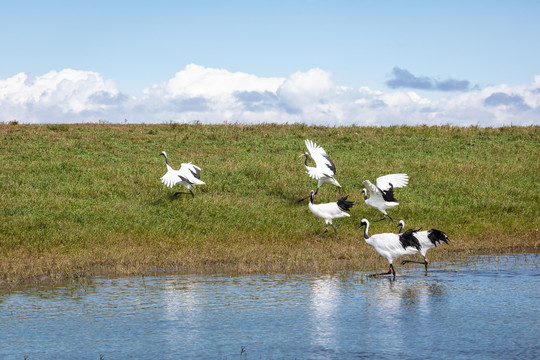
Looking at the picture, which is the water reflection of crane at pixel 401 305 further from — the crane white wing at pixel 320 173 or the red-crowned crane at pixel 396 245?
the crane white wing at pixel 320 173

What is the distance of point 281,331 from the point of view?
10.6 meters

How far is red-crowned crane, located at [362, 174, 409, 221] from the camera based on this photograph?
70.1 ft

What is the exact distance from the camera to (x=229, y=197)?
25578 millimetres

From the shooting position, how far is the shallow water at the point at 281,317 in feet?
31.6

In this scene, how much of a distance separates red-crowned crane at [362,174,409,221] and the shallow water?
5912mm

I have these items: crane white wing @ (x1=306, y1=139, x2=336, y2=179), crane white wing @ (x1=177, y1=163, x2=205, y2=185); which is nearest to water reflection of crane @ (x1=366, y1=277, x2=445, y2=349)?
crane white wing @ (x1=306, y1=139, x2=336, y2=179)

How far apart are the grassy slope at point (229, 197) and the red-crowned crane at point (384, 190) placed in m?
0.76

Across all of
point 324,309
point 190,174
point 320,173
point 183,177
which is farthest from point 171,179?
point 324,309

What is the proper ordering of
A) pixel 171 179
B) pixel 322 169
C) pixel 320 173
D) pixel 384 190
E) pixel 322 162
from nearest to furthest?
pixel 384 190
pixel 171 179
pixel 320 173
pixel 322 169
pixel 322 162

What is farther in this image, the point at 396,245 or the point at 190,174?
the point at 190,174

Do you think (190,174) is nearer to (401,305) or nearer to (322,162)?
(322,162)

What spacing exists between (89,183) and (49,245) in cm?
796

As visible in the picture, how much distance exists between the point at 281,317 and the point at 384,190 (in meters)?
10.6

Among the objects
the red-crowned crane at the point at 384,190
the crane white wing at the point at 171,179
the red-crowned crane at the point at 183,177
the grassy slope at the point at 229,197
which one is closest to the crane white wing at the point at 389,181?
the red-crowned crane at the point at 384,190
